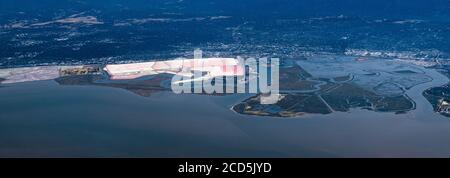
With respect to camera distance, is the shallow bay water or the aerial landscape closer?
the shallow bay water

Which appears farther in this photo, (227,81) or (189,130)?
(227,81)

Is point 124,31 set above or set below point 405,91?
above

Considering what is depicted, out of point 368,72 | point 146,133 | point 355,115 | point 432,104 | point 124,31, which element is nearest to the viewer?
point 146,133

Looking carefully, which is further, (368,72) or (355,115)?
(368,72)

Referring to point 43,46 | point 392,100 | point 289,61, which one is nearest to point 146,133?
point 392,100

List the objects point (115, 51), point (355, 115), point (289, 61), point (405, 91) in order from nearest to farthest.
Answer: point (355, 115) < point (405, 91) < point (289, 61) < point (115, 51)

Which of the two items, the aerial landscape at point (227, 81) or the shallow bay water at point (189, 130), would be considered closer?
the shallow bay water at point (189, 130)

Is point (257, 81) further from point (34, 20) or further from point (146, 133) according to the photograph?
point (34, 20)

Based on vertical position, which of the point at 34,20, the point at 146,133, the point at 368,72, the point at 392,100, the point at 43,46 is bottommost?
the point at 146,133
